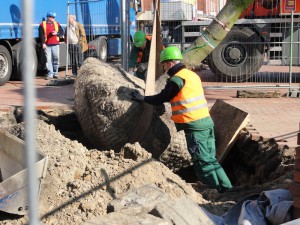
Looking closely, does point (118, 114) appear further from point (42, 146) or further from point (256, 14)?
point (256, 14)

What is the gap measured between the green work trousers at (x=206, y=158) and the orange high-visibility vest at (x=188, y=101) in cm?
21

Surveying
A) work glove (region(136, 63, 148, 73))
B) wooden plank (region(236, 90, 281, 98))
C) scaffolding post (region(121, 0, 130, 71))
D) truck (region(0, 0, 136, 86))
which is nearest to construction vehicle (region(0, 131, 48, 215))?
work glove (region(136, 63, 148, 73))

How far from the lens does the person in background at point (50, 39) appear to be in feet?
49.0

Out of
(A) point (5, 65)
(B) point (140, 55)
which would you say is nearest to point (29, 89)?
(B) point (140, 55)

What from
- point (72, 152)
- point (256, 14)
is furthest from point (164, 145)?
point (256, 14)

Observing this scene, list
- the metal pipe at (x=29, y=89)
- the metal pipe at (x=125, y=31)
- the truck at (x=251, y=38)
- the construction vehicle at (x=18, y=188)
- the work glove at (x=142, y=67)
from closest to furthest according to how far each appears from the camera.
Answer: the metal pipe at (x=29, y=89), the construction vehicle at (x=18, y=188), the work glove at (x=142, y=67), the metal pipe at (x=125, y=31), the truck at (x=251, y=38)

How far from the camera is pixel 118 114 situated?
271 inches

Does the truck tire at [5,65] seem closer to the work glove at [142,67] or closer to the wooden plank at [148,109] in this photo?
the work glove at [142,67]

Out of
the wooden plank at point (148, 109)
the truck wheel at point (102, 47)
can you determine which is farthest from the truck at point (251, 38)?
the wooden plank at point (148, 109)

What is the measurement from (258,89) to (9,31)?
657cm

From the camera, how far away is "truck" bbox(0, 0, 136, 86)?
14.0 m

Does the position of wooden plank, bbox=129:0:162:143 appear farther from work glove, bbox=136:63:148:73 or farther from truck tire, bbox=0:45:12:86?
truck tire, bbox=0:45:12:86

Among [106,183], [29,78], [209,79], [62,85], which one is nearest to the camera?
[29,78]

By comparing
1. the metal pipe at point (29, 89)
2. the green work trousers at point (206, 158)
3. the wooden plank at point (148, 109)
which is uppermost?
the metal pipe at point (29, 89)
